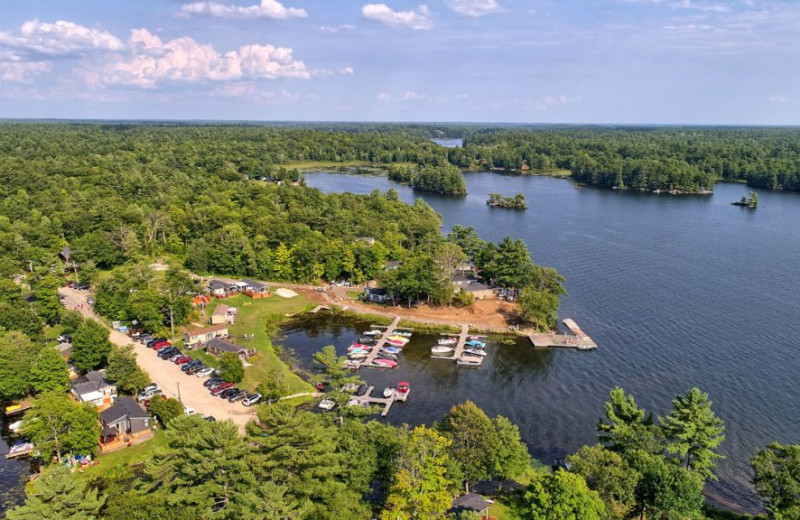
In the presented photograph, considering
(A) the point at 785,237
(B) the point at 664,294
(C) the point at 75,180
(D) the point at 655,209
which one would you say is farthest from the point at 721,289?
(C) the point at 75,180

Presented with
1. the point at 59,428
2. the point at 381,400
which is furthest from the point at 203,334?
the point at 381,400

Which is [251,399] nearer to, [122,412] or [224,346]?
[122,412]

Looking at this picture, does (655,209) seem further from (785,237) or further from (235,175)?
(235,175)

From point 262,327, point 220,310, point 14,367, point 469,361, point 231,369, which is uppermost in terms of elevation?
point 14,367

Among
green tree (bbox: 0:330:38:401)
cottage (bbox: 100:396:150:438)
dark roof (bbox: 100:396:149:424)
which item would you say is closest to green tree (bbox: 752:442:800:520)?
cottage (bbox: 100:396:150:438)

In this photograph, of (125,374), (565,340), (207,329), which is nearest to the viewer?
(125,374)

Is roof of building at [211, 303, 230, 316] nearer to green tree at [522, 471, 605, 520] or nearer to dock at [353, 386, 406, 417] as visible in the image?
dock at [353, 386, 406, 417]
